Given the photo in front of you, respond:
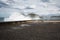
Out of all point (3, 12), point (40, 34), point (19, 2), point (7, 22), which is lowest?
point (40, 34)

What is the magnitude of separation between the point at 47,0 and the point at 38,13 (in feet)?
0.86

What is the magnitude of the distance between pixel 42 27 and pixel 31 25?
17cm

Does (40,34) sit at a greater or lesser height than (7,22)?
lesser

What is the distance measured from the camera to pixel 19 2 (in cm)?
208

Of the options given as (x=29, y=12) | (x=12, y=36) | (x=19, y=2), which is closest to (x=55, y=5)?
(x=29, y=12)

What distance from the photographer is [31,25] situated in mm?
1896

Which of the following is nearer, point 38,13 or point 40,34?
point 40,34

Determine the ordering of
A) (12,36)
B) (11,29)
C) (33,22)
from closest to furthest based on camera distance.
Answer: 1. (12,36)
2. (11,29)
3. (33,22)

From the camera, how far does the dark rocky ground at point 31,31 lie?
1492 millimetres

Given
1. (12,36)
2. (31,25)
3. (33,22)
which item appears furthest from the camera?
(33,22)

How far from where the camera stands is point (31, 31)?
5.57 feet

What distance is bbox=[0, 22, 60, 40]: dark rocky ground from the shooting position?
58.7 inches

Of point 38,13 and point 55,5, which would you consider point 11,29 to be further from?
point 55,5

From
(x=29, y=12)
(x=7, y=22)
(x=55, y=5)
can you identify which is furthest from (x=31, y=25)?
(x=55, y=5)
